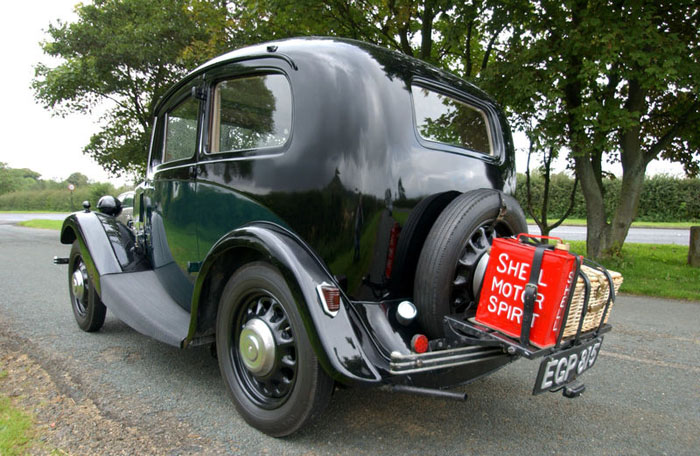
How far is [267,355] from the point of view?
89.3 inches

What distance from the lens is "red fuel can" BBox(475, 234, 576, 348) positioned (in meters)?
1.83

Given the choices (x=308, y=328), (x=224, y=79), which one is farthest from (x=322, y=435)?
(x=224, y=79)

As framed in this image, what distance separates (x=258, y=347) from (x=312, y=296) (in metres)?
0.48


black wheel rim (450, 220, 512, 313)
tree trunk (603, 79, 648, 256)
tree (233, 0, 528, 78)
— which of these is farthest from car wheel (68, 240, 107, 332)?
tree trunk (603, 79, 648, 256)

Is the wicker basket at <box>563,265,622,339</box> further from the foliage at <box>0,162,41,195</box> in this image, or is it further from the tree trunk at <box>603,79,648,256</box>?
the foliage at <box>0,162,41,195</box>

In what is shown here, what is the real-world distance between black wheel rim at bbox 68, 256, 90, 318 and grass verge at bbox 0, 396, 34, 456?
148 cm

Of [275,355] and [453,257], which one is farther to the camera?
[275,355]

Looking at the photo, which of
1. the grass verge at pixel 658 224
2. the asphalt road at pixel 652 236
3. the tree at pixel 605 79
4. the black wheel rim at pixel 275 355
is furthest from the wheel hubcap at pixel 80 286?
the grass verge at pixel 658 224

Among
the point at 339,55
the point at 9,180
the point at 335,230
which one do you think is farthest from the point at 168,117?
the point at 9,180

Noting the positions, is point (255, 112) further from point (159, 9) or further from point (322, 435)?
point (159, 9)

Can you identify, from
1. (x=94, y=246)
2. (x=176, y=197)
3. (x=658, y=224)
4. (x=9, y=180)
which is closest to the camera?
(x=176, y=197)

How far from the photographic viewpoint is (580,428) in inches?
96.8

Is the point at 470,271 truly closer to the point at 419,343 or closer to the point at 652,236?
the point at 419,343

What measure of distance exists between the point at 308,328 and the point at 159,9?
509 inches
